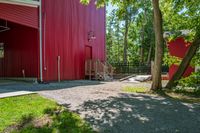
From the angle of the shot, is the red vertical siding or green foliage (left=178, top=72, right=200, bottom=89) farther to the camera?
the red vertical siding

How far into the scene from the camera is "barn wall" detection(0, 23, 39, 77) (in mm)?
15070

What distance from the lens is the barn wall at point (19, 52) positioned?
15070 millimetres

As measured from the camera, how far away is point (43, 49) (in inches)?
592

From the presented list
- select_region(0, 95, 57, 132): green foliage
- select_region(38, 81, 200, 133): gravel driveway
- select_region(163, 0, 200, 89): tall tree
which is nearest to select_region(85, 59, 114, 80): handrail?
select_region(163, 0, 200, 89): tall tree

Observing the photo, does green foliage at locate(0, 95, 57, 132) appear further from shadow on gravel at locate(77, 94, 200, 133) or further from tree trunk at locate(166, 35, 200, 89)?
tree trunk at locate(166, 35, 200, 89)

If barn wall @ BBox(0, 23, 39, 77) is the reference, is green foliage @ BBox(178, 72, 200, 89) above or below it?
below

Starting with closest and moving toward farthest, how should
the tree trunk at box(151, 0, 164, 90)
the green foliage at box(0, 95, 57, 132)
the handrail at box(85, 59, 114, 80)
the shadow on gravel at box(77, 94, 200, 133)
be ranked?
the shadow on gravel at box(77, 94, 200, 133) → the green foliage at box(0, 95, 57, 132) → the tree trunk at box(151, 0, 164, 90) → the handrail at box(85, 59, 114, 80)

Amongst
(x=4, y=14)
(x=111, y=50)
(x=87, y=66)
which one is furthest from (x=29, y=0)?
(x=111, y=50)

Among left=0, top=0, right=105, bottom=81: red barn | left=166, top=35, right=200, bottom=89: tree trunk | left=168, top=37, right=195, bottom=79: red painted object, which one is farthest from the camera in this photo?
left=168, top=37, right=195, bottom=79: red painted object

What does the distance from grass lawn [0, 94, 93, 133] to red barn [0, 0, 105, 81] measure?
607cm

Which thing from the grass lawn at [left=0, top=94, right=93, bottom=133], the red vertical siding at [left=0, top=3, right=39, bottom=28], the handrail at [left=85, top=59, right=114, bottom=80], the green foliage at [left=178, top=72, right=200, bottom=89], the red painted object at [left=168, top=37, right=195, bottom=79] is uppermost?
the red vertical siding at [left=0, top=3, right=39, bottom=28]

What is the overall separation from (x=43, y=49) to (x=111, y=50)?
1345 inches

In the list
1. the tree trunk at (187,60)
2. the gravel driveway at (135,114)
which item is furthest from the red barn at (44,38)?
the tree trunk at (187,60)

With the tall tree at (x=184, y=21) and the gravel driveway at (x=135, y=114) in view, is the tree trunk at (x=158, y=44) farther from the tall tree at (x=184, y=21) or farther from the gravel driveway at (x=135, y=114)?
the gravel driveway at (x=135, y=114)
